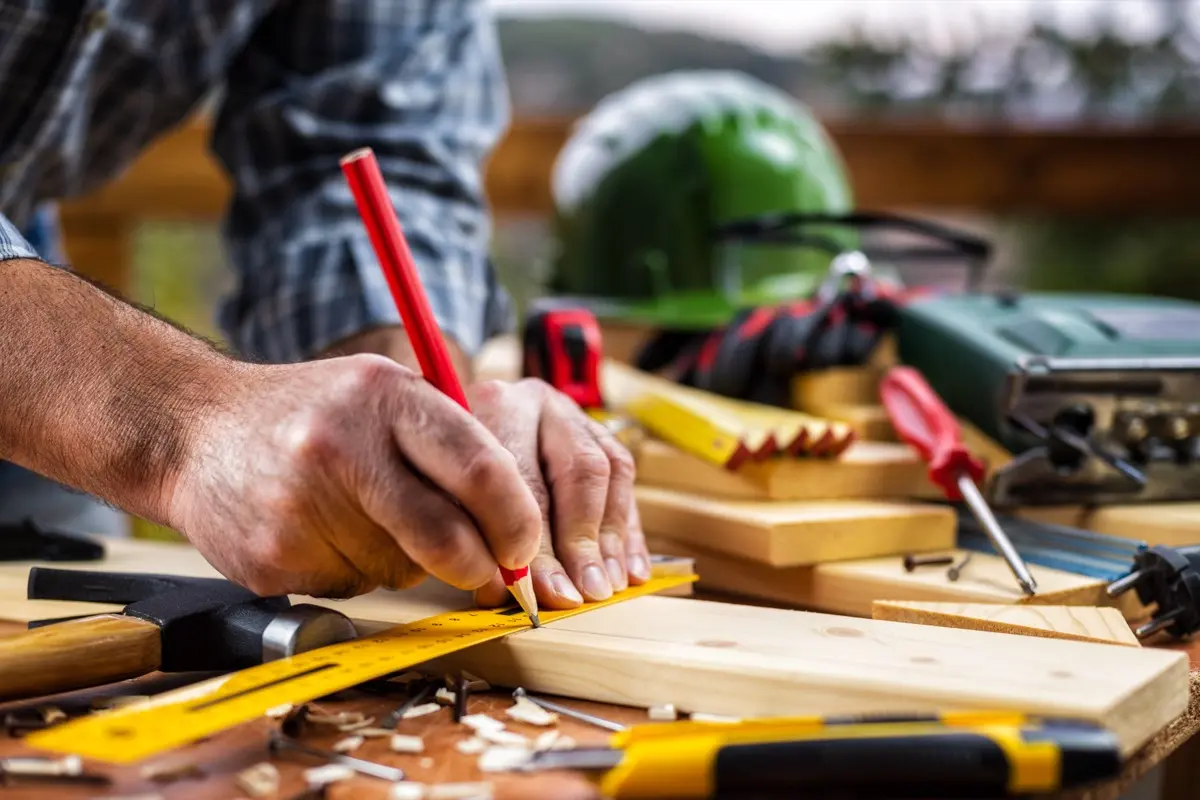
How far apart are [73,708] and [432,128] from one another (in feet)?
3.25

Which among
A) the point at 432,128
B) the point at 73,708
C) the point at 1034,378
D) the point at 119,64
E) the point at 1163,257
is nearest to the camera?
the point at 73,708

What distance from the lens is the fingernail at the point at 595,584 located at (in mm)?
825

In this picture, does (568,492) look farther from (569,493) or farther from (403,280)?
(403,280)

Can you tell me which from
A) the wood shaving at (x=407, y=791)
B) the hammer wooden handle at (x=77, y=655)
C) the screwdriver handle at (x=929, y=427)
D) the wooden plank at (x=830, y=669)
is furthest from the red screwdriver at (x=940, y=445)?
the hammer wooden handle at (x=77, y=655)

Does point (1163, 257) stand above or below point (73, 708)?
above

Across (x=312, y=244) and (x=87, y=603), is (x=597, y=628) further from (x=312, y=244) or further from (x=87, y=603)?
(x=312, y=244)

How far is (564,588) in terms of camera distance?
0.81m

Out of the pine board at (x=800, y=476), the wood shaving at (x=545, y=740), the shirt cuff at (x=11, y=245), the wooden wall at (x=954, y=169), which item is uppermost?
the wooden wall at (x=954, y=169)

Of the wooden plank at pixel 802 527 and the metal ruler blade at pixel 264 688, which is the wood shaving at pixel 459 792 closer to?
the metal ruler blade at pixel 264 688

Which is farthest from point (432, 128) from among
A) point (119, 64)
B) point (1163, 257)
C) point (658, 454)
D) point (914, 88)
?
point (1163, 257)

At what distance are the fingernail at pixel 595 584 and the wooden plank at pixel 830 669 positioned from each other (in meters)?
0.05

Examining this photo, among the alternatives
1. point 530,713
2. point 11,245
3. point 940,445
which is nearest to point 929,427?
point 940,445

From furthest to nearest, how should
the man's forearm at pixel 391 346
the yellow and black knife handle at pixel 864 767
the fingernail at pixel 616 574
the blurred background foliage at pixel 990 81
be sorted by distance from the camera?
the blurred background foliage at pixel 990 81 → the man's forearm at pixel 391 346 → the fingernail at pixel 616 574 → the yellow and black knife handle at pixel 864 767

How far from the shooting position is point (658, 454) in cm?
115
